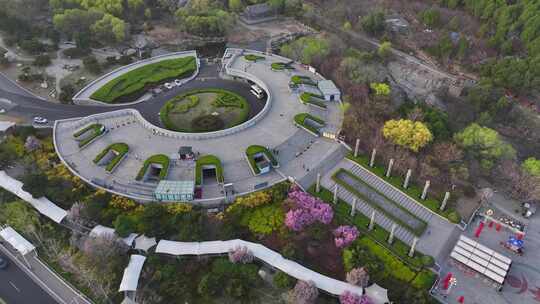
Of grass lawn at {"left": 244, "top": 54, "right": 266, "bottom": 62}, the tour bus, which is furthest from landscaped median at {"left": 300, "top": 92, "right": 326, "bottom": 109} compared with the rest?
grass lawn at {"left": 244, "top": 54, "right": 266, "bottom": 62}

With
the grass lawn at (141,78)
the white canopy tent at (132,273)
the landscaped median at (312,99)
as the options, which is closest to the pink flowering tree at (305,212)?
the white canopy tent at (132,273)

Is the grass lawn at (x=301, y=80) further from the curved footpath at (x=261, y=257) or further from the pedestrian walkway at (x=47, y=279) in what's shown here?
the pedestrian walkway at (x=47, y=279)

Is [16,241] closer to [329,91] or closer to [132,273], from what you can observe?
[132,273]

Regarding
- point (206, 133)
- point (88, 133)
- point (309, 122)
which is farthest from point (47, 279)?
point (309, 122)

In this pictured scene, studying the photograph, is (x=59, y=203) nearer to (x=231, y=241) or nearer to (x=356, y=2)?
(x=231, y=241)

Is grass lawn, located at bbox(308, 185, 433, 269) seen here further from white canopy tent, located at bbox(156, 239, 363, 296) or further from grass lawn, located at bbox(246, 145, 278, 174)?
white canopy tent, located at bbox(156, 239, 363, 296)

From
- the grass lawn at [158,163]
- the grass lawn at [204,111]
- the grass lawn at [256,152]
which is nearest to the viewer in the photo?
the grass lawn at [158,163]
